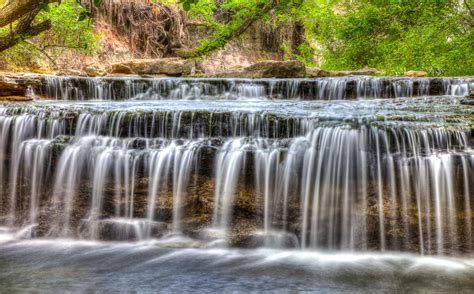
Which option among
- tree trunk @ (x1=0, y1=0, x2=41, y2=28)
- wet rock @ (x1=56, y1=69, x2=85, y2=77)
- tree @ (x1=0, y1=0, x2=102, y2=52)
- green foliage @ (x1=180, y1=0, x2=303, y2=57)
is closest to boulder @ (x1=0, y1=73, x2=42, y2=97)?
tree @ (x1=0, y1=0, x2=102, y2=52)

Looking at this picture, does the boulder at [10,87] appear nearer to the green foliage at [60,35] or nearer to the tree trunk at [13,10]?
the green foliage at [60,35]

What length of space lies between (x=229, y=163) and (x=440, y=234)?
2.48 meters

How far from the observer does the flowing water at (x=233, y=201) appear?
12.8ft

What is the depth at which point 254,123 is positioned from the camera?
5.50 m

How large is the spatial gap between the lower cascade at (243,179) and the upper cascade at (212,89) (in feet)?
13.0

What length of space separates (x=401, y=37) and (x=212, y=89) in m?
8.49

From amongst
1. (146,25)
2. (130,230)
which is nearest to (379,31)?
(146,25)

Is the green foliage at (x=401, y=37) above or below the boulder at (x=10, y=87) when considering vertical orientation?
above

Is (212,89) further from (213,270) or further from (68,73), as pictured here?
(213,270)

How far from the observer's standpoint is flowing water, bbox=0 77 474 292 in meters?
3.90

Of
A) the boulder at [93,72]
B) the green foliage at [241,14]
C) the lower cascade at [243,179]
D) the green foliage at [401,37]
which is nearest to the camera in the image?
the lower cascade at [243,179]

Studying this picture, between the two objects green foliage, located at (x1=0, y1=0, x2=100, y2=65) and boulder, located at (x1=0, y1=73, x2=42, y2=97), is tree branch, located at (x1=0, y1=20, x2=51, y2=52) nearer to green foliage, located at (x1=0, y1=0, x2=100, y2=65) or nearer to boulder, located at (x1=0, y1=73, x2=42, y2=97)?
boulder, located at (x1=0, y1=73, x2=42, y2=97)

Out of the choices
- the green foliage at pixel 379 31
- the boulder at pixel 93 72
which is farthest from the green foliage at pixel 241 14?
the boulder at pixel 93 72

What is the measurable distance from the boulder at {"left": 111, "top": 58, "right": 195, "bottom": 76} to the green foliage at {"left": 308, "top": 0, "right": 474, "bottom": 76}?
6499 mm
